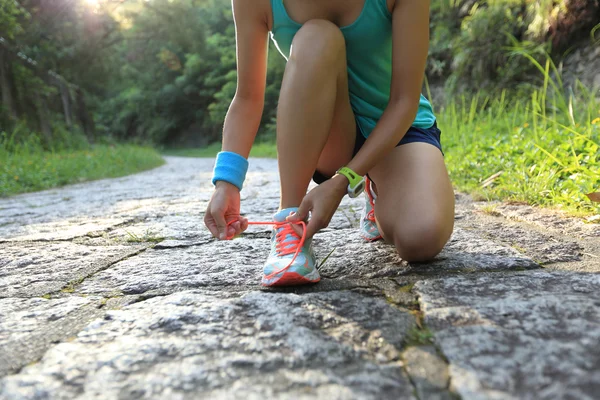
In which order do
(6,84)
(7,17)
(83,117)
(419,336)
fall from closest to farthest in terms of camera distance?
1. (419,336)
2. (7,17)
3. (6,84)
4. (83,117)

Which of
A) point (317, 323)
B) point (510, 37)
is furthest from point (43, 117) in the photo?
point (317, 323)

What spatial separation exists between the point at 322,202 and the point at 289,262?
170 millimetres

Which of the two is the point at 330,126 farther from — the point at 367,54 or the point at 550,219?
the point at 550,219

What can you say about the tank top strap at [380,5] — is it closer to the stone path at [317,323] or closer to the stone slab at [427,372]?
the stone path at [317,323]

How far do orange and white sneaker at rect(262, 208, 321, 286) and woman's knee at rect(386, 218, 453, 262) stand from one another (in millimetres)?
263

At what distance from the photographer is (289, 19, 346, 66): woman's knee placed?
4.28ft

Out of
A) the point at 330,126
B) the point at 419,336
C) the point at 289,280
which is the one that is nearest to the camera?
the point at 419,336

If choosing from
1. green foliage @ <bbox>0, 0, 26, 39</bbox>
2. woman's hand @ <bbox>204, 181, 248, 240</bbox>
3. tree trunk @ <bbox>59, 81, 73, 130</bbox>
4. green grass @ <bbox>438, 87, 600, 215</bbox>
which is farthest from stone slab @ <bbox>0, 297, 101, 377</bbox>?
tree trunk @ <bbox>59, 81, 73, 130</bbox>

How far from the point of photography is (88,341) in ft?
2.85

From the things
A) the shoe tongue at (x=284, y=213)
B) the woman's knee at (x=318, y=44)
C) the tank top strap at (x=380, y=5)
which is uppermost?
the tank top strap at (x=380, y=5)

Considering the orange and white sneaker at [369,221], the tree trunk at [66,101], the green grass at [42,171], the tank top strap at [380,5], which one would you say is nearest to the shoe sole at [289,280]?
the orange and white sneaker at [369,221]

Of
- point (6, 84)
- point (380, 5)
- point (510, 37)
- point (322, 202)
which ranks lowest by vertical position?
point (322, 202)

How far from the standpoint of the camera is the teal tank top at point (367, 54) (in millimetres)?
1440

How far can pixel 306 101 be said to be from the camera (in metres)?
1.31
